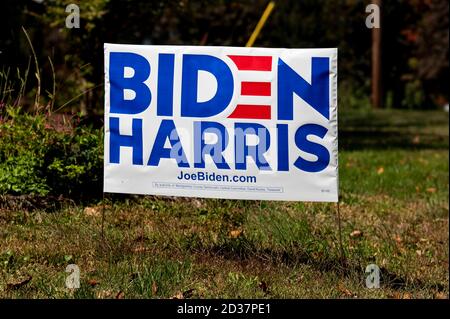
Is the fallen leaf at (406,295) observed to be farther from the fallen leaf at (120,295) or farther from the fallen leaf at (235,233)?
the fallen leaf at (120,295)

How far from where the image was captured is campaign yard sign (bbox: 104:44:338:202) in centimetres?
488

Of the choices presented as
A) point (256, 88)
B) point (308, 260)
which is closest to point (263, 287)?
point (308, 260)

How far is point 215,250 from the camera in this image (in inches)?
213

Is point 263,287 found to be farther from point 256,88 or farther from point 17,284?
point 17,284

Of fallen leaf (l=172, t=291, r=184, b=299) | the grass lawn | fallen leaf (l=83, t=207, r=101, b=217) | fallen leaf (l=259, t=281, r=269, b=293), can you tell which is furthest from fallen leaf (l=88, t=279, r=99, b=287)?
fallen leaf (l=83, t=207, r=101, b=217)

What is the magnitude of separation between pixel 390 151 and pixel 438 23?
65.8ft

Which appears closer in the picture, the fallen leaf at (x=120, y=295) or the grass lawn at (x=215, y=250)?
the fallen leaf at (x=120, y=295)

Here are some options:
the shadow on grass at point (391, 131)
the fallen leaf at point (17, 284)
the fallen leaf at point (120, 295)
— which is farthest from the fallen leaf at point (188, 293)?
the shadow on grass at point (391, 131)

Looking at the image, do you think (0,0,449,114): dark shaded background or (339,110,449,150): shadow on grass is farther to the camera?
(0,0,449,114): dark shaded background

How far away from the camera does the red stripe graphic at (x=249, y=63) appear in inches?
193

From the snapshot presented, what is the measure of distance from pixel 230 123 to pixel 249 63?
0.38m

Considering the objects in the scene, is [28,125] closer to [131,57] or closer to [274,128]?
[131,57]

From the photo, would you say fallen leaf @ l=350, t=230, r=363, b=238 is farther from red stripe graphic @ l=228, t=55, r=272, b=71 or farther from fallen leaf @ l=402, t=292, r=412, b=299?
red stripe graphic @ l=228, t=55, r=272, b=71

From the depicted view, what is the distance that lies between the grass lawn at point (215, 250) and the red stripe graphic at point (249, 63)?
1240mm
